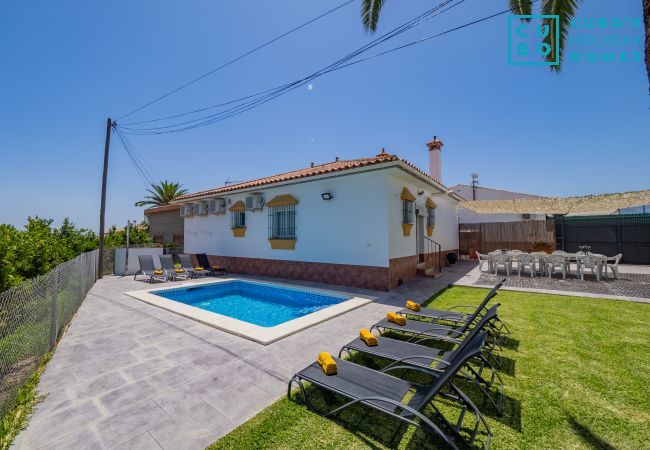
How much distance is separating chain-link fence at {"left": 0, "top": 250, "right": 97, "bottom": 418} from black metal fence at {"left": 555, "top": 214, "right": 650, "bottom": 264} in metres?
23.6

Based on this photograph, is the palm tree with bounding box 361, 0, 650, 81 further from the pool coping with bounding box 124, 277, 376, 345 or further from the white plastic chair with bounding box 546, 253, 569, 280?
the pool coping with bounding box 124, 277, 376, 345

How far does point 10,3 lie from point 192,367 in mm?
12327

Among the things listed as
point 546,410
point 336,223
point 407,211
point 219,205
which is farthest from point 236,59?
point 546,410

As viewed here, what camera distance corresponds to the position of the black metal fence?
15.2 meters

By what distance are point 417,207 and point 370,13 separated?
7786mm

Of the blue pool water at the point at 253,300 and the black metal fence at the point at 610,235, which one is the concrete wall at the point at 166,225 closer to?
the blue pool water at the point at 253,300

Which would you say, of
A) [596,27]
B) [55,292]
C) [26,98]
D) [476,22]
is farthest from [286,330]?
[26,98]

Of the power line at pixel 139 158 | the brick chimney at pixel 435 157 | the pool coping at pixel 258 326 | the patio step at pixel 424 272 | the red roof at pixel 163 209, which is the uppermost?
the power line at pixel 139 158

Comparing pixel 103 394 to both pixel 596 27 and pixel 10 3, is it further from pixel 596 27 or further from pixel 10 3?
pixel 596 27

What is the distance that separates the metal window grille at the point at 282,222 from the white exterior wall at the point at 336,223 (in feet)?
1.15

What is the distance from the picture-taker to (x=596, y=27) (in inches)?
295

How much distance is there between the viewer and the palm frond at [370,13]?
802cm

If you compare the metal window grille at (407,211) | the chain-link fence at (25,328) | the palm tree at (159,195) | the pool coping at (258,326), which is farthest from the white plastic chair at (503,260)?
the palm tree at (159,195)

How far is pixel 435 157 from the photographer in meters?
16.5
